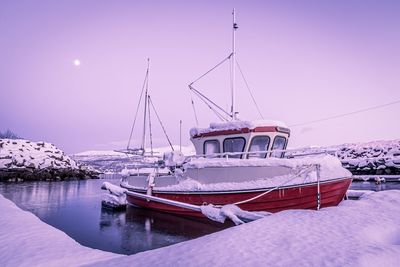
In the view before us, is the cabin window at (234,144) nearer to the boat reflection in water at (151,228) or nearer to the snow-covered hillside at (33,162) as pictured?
the boat reflection in water at (151,228)

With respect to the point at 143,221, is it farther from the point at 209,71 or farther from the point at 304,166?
the point at 209,71

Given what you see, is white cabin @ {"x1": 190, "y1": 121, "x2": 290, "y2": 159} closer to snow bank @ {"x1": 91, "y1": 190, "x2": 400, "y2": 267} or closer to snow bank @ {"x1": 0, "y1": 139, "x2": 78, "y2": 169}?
snow bank @ {"x1": 91, "y1": 190, "x2": 400, "y2": 267}

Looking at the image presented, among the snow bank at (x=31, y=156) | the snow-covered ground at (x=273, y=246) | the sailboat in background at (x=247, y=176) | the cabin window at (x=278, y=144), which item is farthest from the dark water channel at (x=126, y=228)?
the snow bank at (x=31, y=156)

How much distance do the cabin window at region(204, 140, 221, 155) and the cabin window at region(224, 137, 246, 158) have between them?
493mm

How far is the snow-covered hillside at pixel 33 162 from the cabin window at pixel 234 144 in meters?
41.0

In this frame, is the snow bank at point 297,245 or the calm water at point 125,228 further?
the calm water at point 125,228

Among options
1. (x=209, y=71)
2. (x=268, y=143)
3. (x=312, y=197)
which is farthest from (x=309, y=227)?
(x=209, y=71)

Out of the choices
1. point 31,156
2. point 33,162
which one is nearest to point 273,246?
point 33,162

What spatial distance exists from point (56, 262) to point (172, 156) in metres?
9.25

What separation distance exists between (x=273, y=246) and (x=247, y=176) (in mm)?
7091

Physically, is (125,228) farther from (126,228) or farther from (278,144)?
(278,144)

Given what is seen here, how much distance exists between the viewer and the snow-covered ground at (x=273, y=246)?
A: 316 centimetres

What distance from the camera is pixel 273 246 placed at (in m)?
3.66

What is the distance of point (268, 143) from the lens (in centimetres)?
1216
